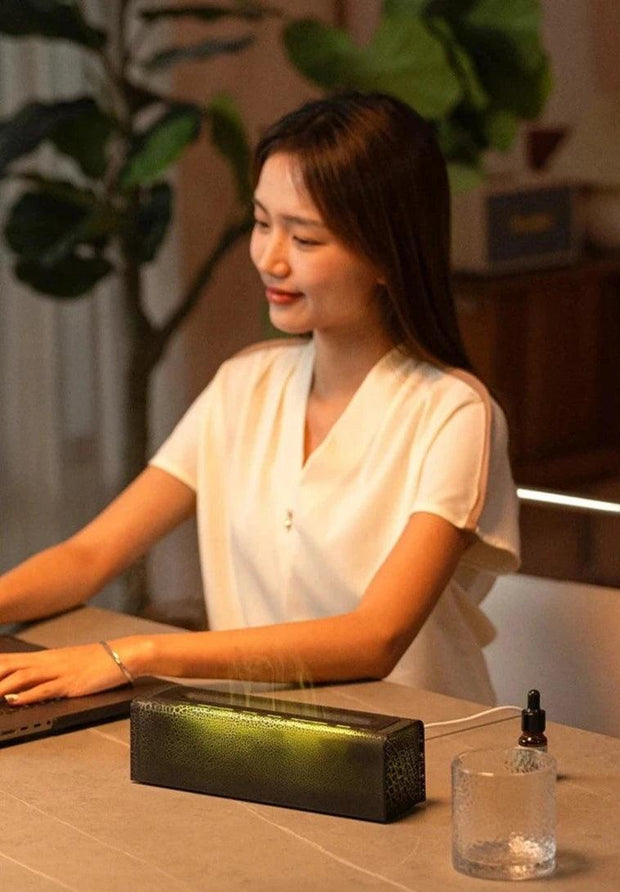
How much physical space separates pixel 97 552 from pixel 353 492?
0.35 m

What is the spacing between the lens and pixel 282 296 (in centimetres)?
205

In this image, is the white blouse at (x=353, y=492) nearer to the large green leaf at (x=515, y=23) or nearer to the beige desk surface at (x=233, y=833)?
the beige desk surface at (x=233, y=833)

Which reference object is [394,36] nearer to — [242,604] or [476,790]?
[242,604]

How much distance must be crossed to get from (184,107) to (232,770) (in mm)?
2241

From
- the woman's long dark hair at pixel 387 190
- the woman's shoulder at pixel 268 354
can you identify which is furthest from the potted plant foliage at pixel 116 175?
the woman's long dark hair at pixel 387 190

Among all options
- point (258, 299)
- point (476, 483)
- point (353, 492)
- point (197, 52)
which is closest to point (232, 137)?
point (197, 52)

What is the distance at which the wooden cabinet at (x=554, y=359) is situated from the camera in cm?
477

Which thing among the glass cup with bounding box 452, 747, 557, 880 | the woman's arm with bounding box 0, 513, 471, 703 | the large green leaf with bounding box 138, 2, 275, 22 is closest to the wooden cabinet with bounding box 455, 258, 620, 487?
the large green leaf with bounding box 138, 2, 275, 22

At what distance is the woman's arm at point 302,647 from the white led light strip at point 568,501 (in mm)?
201

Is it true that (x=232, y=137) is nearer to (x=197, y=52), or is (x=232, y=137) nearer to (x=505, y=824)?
(x=197, y=52)

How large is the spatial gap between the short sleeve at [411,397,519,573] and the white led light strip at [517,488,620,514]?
0.07 m

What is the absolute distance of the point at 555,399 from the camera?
199 inches

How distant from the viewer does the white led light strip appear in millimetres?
2029

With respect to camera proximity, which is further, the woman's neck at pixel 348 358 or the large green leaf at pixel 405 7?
A: the large green leaf at pixel 405 7
